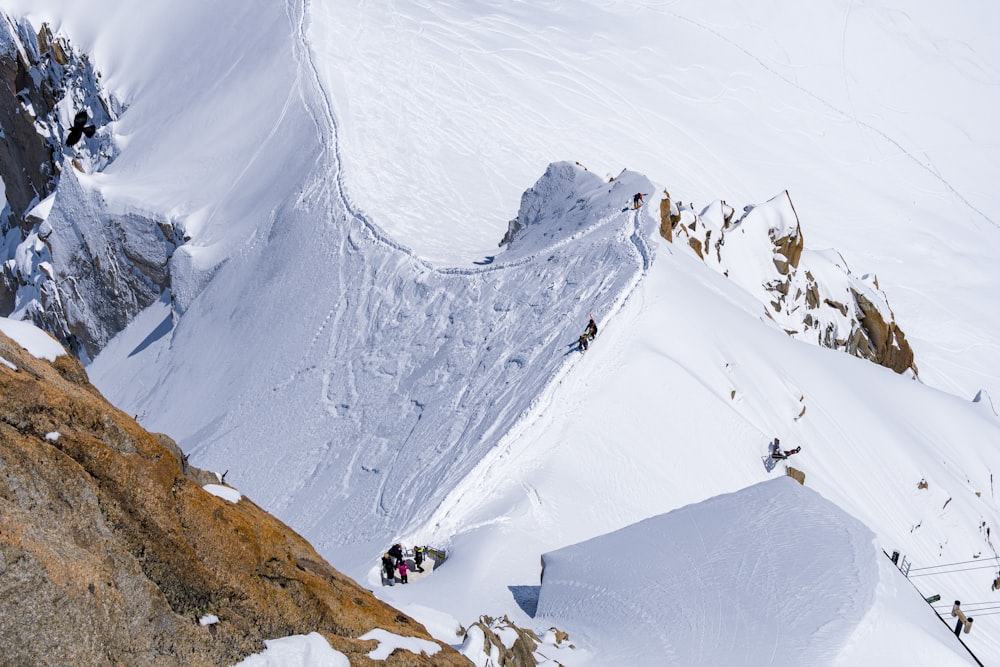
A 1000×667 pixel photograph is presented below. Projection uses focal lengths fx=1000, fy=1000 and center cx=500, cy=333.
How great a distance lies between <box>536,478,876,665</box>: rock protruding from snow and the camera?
37.6 feet

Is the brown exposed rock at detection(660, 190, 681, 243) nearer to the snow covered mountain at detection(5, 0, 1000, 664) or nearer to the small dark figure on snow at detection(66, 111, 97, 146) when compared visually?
the snow covered mountain at detection(5, 0, 1000, 664)

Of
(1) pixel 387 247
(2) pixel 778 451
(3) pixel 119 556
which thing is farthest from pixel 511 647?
(1) pixel 387 247

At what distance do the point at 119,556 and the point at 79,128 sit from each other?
46.5 m

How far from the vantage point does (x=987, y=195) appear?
175 ft

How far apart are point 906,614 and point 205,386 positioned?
23.1m

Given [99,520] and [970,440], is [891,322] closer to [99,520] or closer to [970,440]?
[970,440]

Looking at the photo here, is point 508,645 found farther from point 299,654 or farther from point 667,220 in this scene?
point 667,220

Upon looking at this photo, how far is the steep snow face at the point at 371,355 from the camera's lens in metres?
21.6

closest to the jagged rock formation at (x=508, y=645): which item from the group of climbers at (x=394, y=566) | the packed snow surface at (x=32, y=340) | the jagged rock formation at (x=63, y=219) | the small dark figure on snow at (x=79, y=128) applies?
the group of climbers at (x=394, y=566)

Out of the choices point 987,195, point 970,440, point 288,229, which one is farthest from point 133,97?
point 987,195

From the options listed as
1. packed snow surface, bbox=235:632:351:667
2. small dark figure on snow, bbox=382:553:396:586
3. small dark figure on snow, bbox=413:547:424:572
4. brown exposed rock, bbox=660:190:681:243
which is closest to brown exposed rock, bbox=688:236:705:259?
brown exposed rock, bbox=660:190:681:243

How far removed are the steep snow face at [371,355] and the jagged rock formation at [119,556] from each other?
1094cm

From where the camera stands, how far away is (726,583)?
1268cm

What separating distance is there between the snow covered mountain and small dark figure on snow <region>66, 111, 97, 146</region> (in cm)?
239
